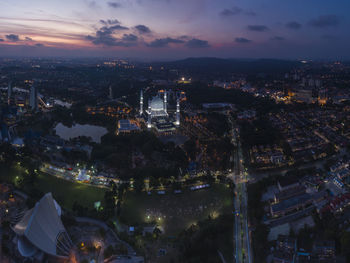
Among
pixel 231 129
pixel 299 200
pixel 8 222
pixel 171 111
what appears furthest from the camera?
pixel 171 111

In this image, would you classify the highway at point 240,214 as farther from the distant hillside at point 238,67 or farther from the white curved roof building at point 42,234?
the distant hillside at point 238,67

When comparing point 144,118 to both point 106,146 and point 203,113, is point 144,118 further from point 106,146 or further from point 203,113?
point 106,146

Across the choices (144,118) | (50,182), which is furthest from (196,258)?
(144,118)

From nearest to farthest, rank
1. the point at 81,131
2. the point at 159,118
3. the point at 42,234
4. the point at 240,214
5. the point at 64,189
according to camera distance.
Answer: the point at 42,234, the point at 240,214, the point at 64,189, the point at 81,131, the point at 159,118

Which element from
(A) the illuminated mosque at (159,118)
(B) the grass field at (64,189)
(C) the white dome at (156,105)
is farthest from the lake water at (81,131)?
(B) the grass field at (64,189)

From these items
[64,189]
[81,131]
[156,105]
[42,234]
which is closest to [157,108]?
[156,105]

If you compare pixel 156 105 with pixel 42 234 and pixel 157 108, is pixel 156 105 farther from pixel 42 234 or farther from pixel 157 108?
pixel 42 234
